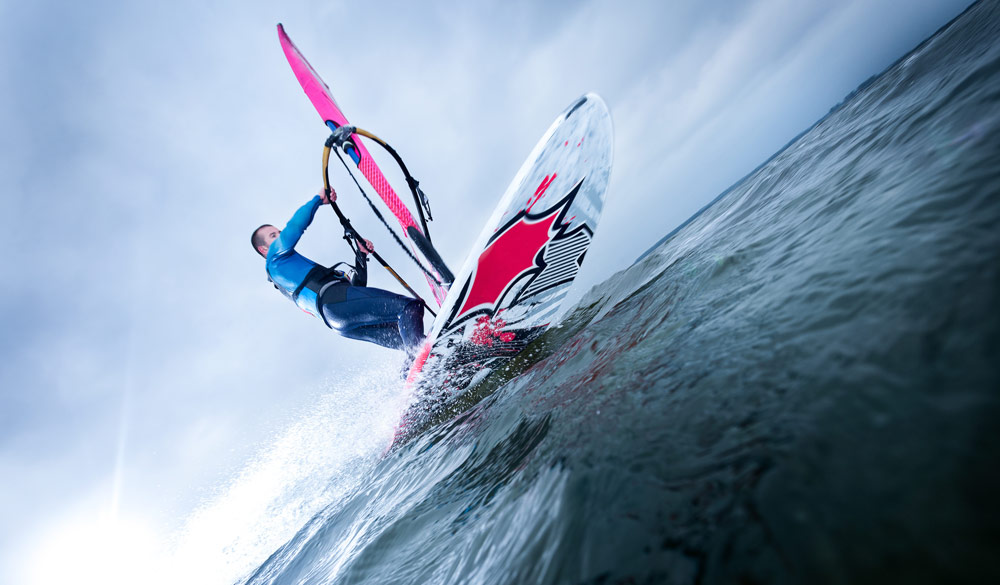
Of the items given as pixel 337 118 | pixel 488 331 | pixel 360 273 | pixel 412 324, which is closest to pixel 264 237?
pixel 360 273

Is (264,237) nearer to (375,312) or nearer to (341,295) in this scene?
(341,295)

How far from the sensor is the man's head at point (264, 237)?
6527 millimetres

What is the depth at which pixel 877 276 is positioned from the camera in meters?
1.48

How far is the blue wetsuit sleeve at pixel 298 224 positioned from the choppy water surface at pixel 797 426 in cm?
424

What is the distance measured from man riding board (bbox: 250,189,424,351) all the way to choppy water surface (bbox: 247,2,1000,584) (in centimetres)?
311

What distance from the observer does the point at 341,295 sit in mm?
5781

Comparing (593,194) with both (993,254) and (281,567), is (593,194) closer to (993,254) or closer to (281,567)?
(993,254)

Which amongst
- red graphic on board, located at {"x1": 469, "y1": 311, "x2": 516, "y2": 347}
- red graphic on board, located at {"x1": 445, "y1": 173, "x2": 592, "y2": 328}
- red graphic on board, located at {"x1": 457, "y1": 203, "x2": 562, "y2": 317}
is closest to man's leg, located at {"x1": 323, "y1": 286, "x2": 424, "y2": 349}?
red graphic on board, located at {"x1": 469, "y1": 311, "x2": 516, "y2": 347}

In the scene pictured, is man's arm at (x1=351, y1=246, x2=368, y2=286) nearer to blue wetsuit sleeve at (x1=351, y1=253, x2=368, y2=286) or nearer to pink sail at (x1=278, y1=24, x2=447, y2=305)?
blue wetsuit sleeve at (x1=351, y1=253, x2=368, y2=286)

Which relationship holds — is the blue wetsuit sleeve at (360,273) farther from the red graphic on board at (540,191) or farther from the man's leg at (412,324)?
the red graphic on board at (540,191)

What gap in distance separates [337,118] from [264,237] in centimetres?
249

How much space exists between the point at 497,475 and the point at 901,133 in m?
4.19

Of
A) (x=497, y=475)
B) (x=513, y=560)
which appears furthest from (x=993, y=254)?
(x=497, y=475)

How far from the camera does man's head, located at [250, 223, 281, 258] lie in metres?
6.53
